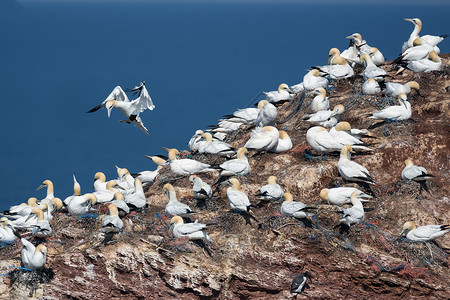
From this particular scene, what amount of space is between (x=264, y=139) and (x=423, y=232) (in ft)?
14.9

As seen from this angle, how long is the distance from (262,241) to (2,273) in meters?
5.15

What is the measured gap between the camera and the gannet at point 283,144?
16.1 m

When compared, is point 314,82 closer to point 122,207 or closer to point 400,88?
point 400,88

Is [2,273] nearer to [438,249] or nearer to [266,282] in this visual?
[266,282]

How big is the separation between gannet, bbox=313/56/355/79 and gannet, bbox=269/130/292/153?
3441 mm

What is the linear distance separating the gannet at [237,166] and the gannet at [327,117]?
7.84 ft

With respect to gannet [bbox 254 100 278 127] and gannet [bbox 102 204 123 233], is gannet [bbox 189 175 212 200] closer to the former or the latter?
gannet [bbox 102 204 123 233]

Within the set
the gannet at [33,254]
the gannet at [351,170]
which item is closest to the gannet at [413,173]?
the gannet at [351,170]

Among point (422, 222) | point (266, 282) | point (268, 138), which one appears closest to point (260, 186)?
point (268, 138)

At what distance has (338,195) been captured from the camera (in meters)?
13.9

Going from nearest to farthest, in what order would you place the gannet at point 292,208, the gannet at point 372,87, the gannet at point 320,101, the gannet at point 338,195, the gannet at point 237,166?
the gannet at point 292,208
the gannet at point 338,195
the gannet at point 237,166
the gannet at point 372,87
the gannet at point 320,101

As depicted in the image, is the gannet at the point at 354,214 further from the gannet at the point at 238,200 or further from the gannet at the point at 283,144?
the gannet at the point at 283,144

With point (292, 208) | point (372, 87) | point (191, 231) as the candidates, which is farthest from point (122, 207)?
point (372, 87)

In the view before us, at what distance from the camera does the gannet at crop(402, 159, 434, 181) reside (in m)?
14.0
